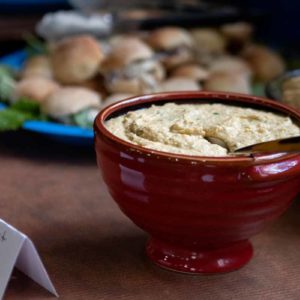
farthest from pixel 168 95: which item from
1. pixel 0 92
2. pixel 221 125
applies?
pixel 0 92

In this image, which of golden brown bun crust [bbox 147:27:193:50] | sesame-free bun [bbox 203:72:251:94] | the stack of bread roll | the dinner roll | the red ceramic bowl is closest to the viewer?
the red ceramic bowl

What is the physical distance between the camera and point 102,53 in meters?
1.26

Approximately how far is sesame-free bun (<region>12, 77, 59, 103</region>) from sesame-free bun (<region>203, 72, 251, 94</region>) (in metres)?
0.32

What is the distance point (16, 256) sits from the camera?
0.58 metres

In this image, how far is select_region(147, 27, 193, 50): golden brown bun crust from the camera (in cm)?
134

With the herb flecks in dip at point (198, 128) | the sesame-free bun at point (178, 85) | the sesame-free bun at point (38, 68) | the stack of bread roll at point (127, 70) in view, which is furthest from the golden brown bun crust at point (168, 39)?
the herb flecks in dip at point (198, 128)

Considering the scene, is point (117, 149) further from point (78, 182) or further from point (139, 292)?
point (78, 182)

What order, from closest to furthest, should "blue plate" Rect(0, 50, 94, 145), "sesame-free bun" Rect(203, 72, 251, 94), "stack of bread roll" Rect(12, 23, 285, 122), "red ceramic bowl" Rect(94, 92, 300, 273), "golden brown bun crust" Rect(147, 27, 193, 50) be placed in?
"red ceramic bowl" Rect(94, 92, 300, 273) → "blue plate" Rect(0, 50, 94, 145) → "stack of bread roll" Rect(12, 23, 285, 122) → "sesame-free bun" Rect(203, 72, 251, 94) → "golden brown bun crust" Rect(147, 27, 193, 50)

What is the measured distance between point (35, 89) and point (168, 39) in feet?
1.16

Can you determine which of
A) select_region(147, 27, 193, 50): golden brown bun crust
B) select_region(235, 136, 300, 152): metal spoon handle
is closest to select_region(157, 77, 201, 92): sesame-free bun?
select_region(147, 27, 193, 50): golden brown bun crust

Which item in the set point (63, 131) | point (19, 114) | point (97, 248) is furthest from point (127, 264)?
point (19, 114)

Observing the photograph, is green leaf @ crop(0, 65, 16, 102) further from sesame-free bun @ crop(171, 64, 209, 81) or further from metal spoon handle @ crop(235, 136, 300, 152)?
metal spoon handle @ crop(235, 136, 300, 152)

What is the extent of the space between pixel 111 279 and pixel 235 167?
186 millimetres

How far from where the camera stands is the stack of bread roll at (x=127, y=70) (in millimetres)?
1114
